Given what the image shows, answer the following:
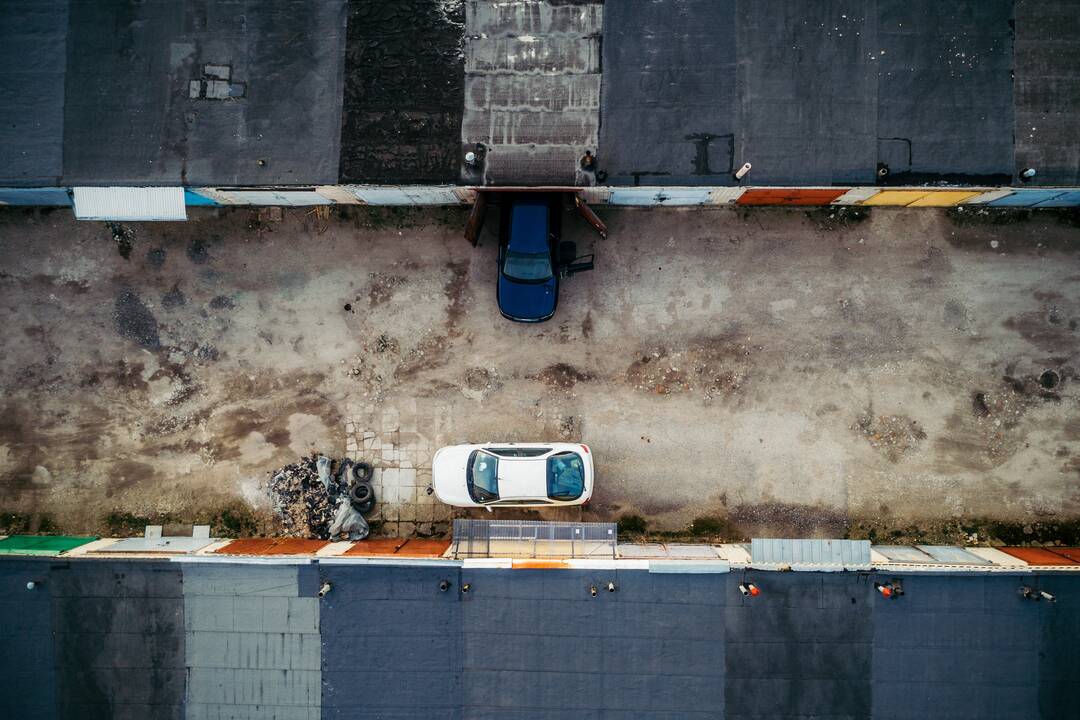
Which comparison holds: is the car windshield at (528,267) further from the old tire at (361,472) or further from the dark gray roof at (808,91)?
the old tire at (361,472)

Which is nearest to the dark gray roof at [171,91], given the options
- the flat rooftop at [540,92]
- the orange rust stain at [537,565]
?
the flat rooftop at [540,92]

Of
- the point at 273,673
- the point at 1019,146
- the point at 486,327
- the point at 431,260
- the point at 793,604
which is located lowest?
the point at 273,673

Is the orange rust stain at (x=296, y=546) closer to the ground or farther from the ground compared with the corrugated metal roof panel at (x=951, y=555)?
closer to the ground

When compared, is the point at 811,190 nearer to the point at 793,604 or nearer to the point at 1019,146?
the point at 1019,146

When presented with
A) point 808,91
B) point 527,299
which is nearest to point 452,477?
point 527,299

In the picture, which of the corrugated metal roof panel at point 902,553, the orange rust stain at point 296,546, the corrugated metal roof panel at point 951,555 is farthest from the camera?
the orange rust stain at point 296,546

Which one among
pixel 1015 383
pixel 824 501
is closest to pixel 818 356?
pixel 824 501

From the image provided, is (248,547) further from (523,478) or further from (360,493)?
(523,478)

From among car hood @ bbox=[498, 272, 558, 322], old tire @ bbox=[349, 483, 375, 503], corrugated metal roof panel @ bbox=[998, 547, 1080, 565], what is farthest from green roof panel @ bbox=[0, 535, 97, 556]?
corrugated metal roof panel @ bbox=[998, 547, 1080, 565]
